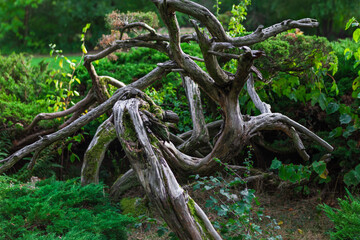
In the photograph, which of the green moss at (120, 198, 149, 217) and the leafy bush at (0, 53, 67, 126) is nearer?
the green moss at (120, 198, 149, 217)

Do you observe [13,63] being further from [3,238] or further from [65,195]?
[3,238]

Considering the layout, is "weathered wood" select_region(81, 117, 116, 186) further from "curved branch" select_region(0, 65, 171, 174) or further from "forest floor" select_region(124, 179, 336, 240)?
"forest floor" select_region(124, 179, 336, 240)

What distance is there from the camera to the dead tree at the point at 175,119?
259 cm

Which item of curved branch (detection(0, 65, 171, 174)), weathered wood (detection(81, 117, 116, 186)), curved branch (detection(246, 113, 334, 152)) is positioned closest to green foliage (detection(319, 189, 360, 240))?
curved branch (detection(246, 113, 334, 152))

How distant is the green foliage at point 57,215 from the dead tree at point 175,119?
0.57 metres

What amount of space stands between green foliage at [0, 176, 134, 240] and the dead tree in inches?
22.6

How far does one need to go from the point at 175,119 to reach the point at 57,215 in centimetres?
121

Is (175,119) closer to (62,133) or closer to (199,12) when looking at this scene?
(199,12)

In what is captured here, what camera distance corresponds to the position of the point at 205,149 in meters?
5.09

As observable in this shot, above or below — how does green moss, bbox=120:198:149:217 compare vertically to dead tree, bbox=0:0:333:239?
below

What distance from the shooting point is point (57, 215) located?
2953 millimetres

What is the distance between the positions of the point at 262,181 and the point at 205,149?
849 millimetres

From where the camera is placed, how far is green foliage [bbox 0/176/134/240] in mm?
2797

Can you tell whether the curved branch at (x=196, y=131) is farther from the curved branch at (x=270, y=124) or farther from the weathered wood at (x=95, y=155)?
the weathered wood at (x=95, y=155)
